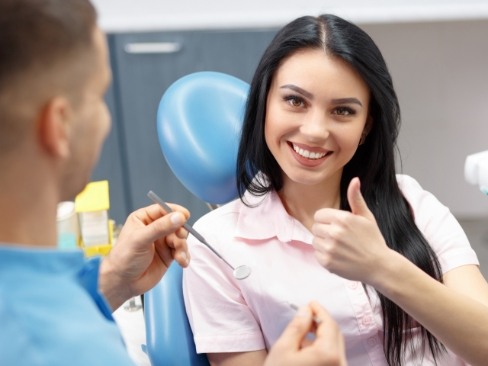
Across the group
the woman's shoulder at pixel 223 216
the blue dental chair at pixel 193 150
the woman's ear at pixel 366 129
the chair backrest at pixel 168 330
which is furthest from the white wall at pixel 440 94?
the chair backrest at pixel 168 330

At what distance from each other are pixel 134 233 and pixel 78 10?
1.70ft

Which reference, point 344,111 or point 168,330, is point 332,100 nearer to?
point 344,111

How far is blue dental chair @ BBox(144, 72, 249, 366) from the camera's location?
1302mm

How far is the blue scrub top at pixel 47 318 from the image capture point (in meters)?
0.67

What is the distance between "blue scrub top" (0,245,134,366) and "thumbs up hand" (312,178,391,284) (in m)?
0.42

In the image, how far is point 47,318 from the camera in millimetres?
689

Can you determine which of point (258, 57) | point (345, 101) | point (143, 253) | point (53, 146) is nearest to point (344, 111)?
point (345, 101)

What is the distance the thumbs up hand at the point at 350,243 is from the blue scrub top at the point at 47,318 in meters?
0.42

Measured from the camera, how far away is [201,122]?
1.52 meters

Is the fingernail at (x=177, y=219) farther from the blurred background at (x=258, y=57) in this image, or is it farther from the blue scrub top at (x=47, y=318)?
the blurred background at (x=258, y=57)

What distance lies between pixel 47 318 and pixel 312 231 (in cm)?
59

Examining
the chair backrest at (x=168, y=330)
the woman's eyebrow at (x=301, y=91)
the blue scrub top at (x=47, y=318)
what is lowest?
the chair backrest at (x=168, y=330)

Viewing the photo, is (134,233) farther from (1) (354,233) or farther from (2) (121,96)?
(2) (121,96)

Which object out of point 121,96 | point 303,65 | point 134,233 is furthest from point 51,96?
point 121,96
